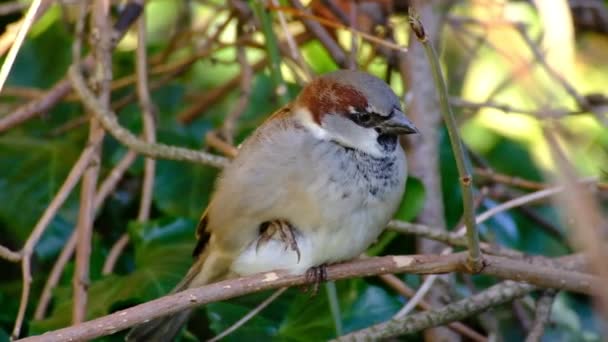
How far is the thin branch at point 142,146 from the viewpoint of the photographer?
198cm

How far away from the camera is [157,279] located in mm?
1965

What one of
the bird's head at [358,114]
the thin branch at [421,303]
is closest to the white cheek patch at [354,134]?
the bird's head at [358,114]

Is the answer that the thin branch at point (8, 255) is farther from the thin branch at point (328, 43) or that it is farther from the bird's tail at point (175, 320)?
the thin branch at point (328, 43)

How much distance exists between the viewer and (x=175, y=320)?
76.2 inches

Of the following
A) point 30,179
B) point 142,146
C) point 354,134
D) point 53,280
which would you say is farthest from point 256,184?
point 30,179

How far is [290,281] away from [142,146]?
615mm

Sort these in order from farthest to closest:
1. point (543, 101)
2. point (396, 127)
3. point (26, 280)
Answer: point (396, 127) < point (26, 280) < point (543, 101)

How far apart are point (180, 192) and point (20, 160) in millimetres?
438

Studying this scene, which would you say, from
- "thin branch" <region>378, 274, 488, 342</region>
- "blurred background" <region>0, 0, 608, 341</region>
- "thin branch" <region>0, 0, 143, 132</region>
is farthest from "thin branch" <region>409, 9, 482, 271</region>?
"thin branch" <region>0, 0, 143, 132</region>

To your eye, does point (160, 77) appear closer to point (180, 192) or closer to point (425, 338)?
point (180, 192)

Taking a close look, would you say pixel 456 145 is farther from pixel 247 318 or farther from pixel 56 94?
pixel 56 94

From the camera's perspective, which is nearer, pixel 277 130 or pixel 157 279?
pixel 277 130

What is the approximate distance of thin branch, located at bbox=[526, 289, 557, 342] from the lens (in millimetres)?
1848

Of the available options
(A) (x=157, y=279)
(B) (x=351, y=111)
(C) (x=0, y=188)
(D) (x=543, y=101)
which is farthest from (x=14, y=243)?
(D) (x=543, y=101)
